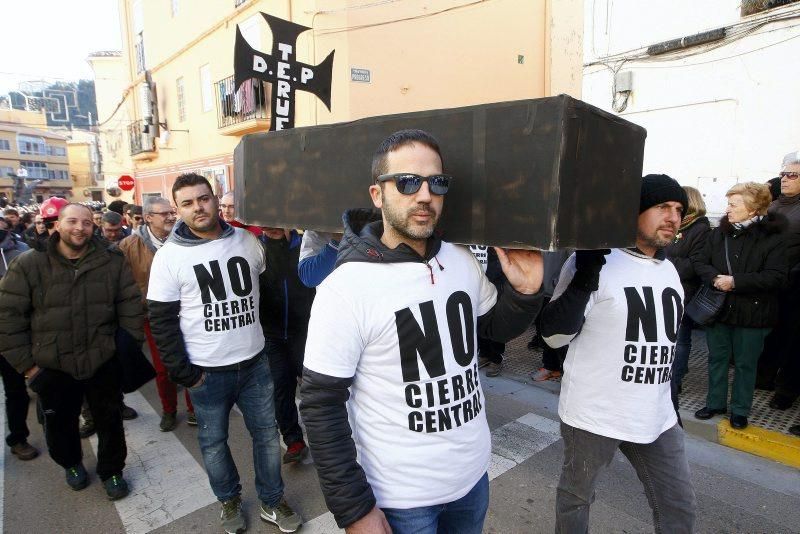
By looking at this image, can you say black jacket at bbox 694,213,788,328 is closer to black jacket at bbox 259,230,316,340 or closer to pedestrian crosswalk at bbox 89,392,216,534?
black jacket at bbox 259,230,316,340

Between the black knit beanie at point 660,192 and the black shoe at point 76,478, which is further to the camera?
the black shoe at point 76,478

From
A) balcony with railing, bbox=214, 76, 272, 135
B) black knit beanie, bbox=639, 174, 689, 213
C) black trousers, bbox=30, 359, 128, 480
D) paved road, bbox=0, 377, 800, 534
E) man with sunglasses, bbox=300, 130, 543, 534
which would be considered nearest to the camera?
man with sunglasses, bbox=300, 130, 543, 534

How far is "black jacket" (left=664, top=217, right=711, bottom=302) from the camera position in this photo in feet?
14.2

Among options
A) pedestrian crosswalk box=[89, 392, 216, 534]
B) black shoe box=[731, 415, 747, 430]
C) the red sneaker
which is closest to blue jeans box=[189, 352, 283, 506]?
pedestrian crosswalk box=[89, 392, 216, 534]

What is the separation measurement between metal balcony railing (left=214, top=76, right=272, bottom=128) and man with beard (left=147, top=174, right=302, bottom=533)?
29.8 ft

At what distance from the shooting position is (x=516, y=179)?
1.50 metres

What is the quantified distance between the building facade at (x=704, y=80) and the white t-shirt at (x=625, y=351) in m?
6.91

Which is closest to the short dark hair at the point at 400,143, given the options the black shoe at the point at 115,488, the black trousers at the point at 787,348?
the black shoe at the point at 115,488

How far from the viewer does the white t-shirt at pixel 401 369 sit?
1557mm

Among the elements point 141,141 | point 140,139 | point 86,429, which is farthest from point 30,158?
point 86,429

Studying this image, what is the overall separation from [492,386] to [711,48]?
694 cm

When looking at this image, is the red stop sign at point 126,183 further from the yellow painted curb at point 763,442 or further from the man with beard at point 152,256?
the yellow painted curb at point 763,442

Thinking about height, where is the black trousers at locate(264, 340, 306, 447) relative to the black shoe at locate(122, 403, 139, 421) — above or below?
above

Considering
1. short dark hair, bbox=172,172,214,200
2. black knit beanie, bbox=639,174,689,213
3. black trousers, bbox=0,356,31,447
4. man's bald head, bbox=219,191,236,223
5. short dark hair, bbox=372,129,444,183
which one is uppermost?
short dark hair, bbox=372,129,444,183
